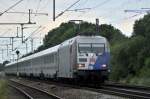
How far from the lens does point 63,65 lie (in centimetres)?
3838

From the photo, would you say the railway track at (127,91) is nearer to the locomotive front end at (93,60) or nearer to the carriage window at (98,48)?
the locomotive front end at (93,60)

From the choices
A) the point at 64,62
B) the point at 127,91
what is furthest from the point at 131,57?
the point at 127,91

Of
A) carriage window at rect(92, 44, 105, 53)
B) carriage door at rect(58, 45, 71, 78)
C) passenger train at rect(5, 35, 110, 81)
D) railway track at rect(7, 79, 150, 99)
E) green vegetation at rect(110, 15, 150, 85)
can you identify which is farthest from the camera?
green vegetation at rect(110, 15, 150, 85)

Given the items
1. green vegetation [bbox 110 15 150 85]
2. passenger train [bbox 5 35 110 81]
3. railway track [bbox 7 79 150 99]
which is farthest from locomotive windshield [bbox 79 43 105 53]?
green vegetation [bbox 110 15 150 85]

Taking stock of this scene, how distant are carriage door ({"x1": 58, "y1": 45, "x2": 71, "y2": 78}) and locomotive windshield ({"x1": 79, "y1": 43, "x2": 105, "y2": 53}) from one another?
2045 mm

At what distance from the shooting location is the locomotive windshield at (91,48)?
33.8 meters

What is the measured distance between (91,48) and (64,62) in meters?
4.46

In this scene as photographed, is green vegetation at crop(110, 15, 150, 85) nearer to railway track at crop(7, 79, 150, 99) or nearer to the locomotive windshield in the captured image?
railway track at crop(7, 79, 150, 99)

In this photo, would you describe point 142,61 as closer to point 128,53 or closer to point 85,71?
point 128,53

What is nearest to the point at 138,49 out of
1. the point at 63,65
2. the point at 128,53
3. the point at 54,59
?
the point at 128,53

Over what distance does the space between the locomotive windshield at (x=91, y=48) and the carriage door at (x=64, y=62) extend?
205 centimetres

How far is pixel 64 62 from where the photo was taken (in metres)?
37.9

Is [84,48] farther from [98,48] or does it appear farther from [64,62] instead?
[64,62]

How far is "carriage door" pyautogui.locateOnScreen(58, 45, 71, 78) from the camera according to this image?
3628 cm
